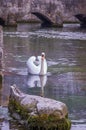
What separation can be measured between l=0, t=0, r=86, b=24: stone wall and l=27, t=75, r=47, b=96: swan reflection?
2737 cm

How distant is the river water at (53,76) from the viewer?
43.7ft

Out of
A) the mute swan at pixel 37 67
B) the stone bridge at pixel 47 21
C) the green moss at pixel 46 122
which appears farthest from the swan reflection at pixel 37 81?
the stone bridge at pixel 47 21

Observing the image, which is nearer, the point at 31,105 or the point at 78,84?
the point at 31,105

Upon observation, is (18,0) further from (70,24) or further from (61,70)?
(61,70)

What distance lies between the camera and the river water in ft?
43.7

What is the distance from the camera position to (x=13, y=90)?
40.0 feet

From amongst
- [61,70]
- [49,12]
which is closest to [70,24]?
[49,12]

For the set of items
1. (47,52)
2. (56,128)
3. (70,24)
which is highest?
(56,128)

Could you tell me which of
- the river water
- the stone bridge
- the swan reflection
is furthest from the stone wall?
the swan reflection

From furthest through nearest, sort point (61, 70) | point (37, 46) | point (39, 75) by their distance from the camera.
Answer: point (37, 46)
point (61, 70)
point (39, 75)

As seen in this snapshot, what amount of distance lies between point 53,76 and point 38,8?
98.4 feet

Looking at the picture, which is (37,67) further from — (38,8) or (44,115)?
(38,8)

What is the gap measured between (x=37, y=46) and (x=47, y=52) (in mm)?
2825

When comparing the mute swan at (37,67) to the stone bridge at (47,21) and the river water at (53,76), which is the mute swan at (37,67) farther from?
the stone bridge at (47,21)
